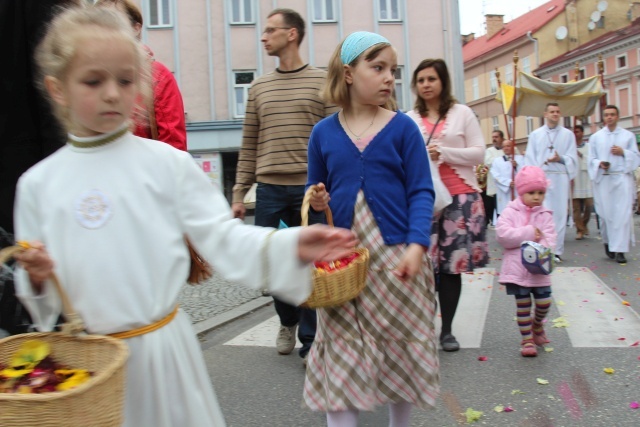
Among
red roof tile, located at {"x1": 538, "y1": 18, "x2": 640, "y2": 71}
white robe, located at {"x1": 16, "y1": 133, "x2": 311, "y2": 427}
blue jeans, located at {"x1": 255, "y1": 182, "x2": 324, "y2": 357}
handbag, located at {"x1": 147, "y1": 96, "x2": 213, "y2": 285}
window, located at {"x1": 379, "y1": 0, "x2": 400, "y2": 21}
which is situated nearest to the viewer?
white robe, located at {"x1": 16, "y1": 133, "x2": 311, "y2": 427}

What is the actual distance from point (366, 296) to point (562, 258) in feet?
24.3

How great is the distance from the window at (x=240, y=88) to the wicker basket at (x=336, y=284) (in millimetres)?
24525

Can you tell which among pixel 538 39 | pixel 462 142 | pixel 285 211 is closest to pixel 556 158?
pixel 462 142

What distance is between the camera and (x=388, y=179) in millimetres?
2986

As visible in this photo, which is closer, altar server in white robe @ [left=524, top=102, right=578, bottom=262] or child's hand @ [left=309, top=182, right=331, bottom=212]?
child's hand @ [left=309, top=182, right=331, bottom=212]

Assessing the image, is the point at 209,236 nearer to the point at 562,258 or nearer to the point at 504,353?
the point at 504,353

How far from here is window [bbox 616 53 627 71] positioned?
4419 cm

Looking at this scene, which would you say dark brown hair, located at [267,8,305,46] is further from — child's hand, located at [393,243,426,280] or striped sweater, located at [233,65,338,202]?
child's hand, located at [393,243,426,280]

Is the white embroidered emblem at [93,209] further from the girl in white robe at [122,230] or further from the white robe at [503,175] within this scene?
the white robe at [503,175]

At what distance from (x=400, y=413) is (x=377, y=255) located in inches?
27.2

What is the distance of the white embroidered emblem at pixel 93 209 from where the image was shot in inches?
73.1

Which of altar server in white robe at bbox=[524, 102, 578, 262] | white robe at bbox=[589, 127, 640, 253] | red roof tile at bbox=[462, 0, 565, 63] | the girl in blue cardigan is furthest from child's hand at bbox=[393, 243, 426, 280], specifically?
red roof tile at bbox=[462, 0, 565, 63]

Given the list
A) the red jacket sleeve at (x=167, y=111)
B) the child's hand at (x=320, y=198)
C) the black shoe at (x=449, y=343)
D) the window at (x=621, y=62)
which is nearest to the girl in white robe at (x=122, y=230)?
the child's hand at (x=320, y=198)

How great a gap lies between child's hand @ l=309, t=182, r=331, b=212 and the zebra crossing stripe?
9.44 feet
